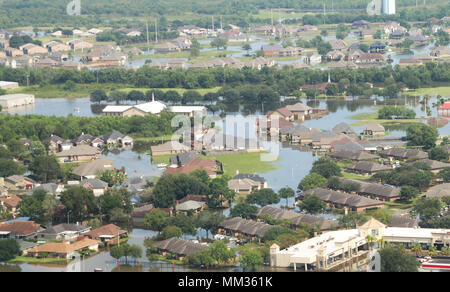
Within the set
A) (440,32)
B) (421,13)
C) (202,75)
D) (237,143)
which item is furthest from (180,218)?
(421,13)

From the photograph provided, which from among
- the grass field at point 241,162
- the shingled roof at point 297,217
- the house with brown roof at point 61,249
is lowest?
the house with brown roof at point 61,249

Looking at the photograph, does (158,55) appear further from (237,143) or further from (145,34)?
(237,143)

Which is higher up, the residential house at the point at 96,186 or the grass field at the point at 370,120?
the grass field at the point at 370,120

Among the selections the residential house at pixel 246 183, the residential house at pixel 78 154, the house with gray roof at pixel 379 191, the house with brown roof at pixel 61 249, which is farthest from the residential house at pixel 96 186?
the house with gray roof at pixel 379 191

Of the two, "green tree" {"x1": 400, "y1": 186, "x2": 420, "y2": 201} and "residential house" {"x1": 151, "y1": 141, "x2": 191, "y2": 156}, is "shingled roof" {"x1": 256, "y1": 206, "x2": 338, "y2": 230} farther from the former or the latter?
"residential house" {"x1": 151, "y1": 141, "x2": 191, "y2": 156}

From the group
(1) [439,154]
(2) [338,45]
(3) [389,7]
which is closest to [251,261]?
(1) [439,154]

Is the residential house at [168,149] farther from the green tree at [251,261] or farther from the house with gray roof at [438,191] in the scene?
the green tree at [251,261]

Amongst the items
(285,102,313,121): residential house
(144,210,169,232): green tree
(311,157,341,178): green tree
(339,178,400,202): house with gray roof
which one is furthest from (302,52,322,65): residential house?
(144,210,169,232): green tree
